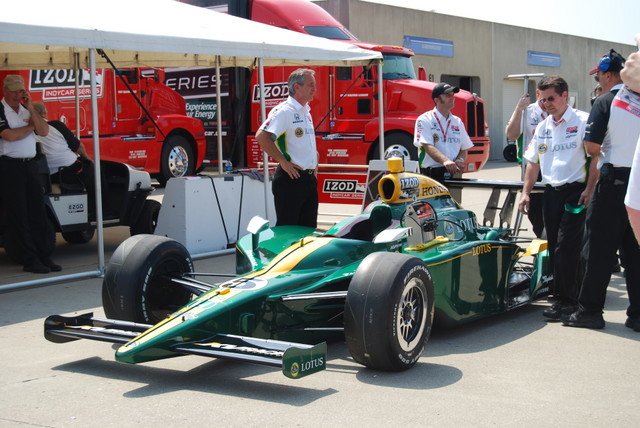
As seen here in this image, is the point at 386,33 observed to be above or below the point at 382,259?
above

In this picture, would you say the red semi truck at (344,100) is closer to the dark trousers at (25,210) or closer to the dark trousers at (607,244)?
the dark trousers at (25,210)

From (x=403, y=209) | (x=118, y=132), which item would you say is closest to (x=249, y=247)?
(x=403, y=209)

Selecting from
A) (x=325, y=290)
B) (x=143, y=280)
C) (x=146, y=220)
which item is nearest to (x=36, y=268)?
(x=146, y=220)

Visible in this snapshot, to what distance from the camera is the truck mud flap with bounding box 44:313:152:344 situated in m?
5.54

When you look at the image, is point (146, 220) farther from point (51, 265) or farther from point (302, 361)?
point (302, 361)

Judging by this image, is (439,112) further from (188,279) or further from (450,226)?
(188,279)

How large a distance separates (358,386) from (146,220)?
6294 mm

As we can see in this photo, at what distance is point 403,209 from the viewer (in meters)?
6.69

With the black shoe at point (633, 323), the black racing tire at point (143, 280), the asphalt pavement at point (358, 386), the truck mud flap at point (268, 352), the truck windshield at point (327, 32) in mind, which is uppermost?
the truck windshield at point (327, 32)

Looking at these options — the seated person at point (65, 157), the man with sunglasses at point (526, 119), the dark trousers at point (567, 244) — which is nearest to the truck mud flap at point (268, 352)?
the dark trousers at point (567, 244)

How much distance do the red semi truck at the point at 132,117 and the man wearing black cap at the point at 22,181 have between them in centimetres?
668

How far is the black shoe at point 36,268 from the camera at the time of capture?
947 cm

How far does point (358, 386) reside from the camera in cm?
535

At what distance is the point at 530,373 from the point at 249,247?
2.22m
